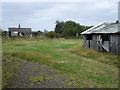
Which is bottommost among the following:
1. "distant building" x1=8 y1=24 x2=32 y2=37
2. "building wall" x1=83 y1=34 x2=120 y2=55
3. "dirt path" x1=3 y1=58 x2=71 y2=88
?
"dirt path" x1=3 y1=58 x2=71 y2=88

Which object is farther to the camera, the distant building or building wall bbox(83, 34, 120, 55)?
the distant building

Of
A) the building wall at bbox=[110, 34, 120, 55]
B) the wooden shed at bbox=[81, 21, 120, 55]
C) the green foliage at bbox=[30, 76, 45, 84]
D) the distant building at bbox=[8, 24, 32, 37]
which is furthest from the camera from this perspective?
the distant building at bbox=[8, 24, 32, 37]

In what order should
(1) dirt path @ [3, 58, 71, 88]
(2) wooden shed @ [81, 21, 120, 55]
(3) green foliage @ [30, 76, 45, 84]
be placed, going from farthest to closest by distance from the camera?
(2) wooden shed @ [81, 21, 120, 55], (3) green foliage @ [30, 76, 45, 84], (1) dirt path @ [3, 58, 71, 88]

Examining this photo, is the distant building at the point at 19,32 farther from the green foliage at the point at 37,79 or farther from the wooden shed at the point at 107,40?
the green foliage at the point at 37,79

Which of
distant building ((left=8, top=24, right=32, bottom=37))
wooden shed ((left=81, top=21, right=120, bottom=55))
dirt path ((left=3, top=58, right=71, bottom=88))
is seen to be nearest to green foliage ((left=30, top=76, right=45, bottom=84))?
dirt path ((left=3, top=58, right=71, bottom=88))

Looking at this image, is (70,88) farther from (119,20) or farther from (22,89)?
(119,20)

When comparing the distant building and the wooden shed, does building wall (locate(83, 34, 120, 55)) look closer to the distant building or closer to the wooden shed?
the wooden shed

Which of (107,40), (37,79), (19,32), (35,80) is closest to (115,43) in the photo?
(107,40)

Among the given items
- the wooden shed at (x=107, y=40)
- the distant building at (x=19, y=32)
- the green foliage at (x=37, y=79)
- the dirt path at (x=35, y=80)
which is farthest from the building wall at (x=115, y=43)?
the distant building at (x=19, y=32)

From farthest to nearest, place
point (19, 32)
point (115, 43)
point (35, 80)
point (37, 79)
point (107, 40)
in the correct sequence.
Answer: point (19, 32), point (107, 40), point (115, 43), point (37, 79), point (35, 80)

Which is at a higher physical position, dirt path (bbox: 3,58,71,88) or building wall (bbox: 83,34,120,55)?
building wall (bbox: 83,34,120,55)

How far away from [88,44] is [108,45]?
4.12 m

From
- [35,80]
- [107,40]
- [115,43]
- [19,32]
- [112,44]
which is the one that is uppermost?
[19,32]

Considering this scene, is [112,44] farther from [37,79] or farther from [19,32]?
[19,32]
